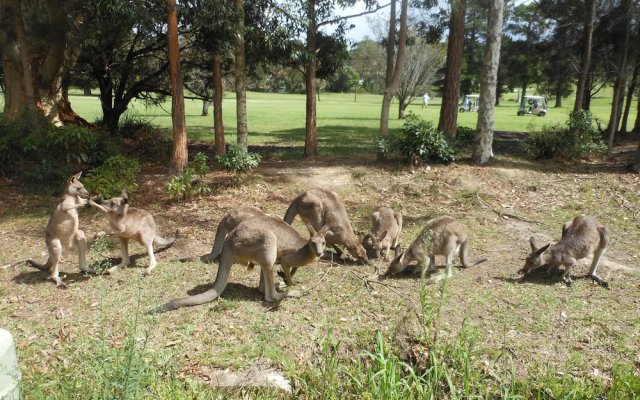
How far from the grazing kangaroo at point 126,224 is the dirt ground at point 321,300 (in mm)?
238

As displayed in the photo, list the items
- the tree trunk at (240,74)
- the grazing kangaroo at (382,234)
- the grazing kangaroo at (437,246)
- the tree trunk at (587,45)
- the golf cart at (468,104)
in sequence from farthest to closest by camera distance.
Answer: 1. the golf cart at (468,104)
2. the tree trunk at (587,45)
3. the tree trunk at (240,74)
4. the grazing kangaroo at (382,234)
5. the grazing kangaroo at (437,246)

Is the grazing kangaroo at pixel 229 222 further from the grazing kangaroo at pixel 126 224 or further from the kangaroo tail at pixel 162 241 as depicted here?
the grazing kangaroo at pixel 126 224

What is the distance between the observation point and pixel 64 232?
6445 mm

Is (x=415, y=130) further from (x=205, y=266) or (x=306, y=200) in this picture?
(x=205, y=266)

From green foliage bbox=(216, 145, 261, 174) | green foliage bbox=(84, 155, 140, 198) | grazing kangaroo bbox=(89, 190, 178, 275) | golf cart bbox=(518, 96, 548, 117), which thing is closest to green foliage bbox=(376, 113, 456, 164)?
green foliage bbox=(216, 145, 261, 174)

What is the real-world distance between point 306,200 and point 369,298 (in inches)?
96.0

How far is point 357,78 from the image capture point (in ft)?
225

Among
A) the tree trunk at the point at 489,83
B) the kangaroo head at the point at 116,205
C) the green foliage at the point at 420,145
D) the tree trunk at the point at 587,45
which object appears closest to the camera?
the kangaroo head at the point at 116,205

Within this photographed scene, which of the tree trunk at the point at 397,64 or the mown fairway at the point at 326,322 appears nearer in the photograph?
the mown fairway at the point at 326,322

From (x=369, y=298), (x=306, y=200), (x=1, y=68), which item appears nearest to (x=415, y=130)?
(x=306, y=200)

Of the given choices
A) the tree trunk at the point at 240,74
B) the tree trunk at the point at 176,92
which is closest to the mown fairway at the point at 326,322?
the tree trunk at the point at 176,92

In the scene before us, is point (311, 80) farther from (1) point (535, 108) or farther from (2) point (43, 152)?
(1) point (535, 108)

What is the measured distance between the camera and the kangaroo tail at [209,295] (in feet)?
18.4

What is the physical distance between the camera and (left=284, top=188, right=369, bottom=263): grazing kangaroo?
25.2ft
